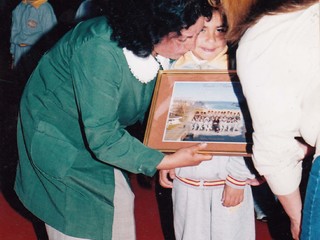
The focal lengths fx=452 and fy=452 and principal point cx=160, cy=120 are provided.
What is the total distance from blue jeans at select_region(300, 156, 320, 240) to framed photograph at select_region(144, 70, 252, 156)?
0.32 meters

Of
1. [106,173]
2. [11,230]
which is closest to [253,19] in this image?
[106,173]

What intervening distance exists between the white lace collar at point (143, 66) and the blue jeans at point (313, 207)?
0.57 m

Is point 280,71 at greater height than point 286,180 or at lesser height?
greater

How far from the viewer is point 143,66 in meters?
1.38

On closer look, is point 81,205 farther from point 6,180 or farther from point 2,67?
point 2,67

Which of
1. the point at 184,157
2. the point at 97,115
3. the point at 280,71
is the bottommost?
the point at 184,157

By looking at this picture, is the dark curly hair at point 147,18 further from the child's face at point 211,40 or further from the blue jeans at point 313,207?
the blue jeans at point 313,207

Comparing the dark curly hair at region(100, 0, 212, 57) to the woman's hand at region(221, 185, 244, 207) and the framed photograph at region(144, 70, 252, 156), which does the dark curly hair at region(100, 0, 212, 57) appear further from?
the woman's hand at region(221, 185, 244, 207)

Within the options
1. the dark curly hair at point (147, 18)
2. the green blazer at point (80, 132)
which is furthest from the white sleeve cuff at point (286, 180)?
the dark curly hair at point (147, 18)

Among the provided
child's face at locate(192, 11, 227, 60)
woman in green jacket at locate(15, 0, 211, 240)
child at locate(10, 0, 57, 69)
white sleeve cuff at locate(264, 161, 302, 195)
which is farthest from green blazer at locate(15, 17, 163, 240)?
child at locate(10, 0, 57, 69)

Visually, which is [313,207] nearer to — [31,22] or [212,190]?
[212,190]

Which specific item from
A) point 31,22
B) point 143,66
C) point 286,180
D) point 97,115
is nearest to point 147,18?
point 143,66

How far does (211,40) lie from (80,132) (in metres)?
0.55

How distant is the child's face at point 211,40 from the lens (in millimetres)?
1527
